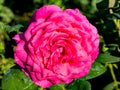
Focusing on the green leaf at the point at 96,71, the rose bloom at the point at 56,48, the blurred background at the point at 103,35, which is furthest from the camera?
the blurred background at the point at 103,35

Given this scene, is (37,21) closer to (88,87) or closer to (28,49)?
(28,49)

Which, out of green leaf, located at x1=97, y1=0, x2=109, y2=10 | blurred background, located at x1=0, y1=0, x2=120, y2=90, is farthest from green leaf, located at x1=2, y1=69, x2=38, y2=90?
green leaf, located at x1=97, y1=0, x2=109, y2=10

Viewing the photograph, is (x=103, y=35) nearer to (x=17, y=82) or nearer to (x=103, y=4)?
(x=103, y=4)

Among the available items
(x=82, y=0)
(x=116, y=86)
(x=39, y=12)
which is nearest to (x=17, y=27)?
(x=39, y=12)

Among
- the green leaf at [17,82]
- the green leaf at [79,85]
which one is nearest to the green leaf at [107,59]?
the green leaf at [79,85]

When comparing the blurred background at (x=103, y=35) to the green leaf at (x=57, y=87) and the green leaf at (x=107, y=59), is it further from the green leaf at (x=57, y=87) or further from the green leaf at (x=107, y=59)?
the green leaf at (x=57, y=87)
